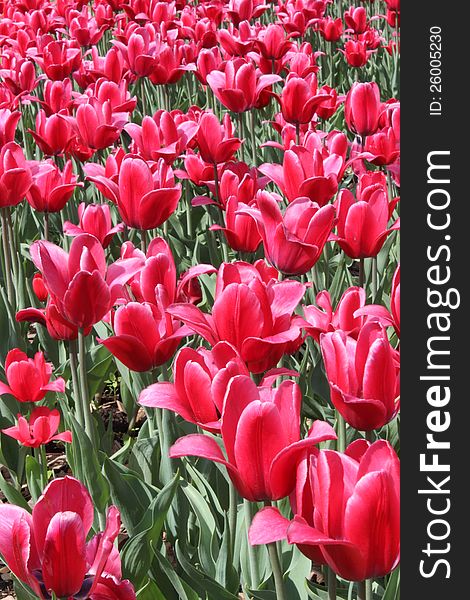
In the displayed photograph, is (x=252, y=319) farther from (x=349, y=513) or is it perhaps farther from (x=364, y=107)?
(x=364, y=107)

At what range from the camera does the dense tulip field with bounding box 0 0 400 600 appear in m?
1.08

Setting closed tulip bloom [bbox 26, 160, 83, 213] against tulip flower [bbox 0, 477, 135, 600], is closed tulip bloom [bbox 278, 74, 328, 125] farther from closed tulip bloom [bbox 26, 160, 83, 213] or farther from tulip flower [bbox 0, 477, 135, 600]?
tulip flower [bbox 0, 477, 135, 600]

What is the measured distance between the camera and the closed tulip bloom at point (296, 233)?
1868mm

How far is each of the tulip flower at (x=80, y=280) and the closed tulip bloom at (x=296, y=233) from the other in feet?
1.01

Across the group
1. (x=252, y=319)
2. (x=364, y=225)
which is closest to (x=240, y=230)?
(x=364, y=225)

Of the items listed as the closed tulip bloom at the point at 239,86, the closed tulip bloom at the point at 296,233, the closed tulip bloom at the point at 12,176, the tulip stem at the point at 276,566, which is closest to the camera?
the tulip stem at the point at 276,566

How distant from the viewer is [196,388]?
4.26 ft

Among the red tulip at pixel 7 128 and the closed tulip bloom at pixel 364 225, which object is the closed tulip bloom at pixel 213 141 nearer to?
the red tulip at pixel 7 128

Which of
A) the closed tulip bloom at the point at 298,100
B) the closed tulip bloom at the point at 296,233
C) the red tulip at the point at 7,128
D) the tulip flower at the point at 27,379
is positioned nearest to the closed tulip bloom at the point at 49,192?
the red tulip at the point at 7,128

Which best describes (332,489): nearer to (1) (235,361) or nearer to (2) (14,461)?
(1) (235,361)

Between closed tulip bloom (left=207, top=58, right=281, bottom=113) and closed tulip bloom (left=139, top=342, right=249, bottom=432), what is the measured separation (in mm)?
2152

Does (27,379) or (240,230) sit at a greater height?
(240,230)

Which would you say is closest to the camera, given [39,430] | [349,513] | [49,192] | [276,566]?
[349,513]

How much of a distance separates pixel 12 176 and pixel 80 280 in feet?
3.05
